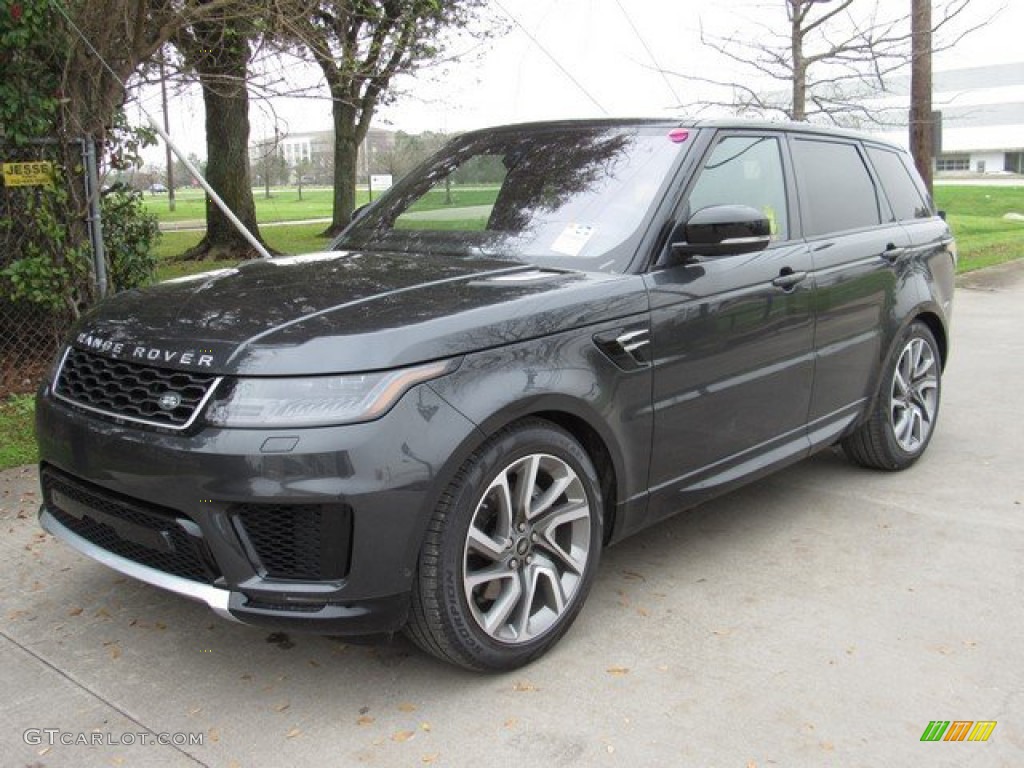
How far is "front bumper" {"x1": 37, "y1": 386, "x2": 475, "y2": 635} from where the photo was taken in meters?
2.78

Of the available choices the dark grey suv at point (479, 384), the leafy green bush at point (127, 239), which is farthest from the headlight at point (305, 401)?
the leafy green bush at point (127, 239)

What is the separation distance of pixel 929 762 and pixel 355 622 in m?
1.72

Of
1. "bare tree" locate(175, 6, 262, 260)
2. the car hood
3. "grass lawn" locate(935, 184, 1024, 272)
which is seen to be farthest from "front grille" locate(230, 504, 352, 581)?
"grass lawn" locate(935, 184, 1024, 272)

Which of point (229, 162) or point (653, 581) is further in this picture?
point (229, 162)

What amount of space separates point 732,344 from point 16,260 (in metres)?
5.07

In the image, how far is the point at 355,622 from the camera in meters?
2.89

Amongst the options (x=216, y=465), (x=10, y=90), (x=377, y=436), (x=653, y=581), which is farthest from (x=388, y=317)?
(x=10, y=90)

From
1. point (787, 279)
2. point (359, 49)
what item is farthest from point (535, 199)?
point (359, 49)

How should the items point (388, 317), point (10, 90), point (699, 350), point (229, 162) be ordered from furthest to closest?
1. point (229, 162)
2. point (10, 90)
3. point (699, 350)
4. point (388, 317)

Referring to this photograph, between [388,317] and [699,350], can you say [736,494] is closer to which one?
[699,350]

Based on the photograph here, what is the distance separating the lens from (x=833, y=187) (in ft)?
16.2

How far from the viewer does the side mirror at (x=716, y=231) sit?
12.2 feet

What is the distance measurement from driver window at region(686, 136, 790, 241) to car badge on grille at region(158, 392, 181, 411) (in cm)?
211

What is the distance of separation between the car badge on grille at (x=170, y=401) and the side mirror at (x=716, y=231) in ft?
6.29
